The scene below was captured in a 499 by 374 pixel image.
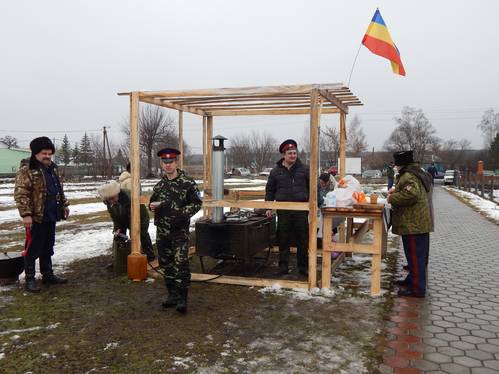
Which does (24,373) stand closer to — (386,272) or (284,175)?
(284,175)

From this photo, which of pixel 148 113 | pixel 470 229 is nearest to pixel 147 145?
pixel 148 113

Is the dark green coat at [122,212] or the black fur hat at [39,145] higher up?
the black fur hat at [39,145]

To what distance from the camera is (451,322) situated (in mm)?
4371

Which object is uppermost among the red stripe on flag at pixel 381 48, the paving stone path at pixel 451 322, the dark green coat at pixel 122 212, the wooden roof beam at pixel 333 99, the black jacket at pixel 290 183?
the red stripe on flag at pixel 381 48

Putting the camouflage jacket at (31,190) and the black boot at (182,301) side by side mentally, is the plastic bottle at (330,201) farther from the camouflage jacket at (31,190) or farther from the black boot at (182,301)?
the camouflage jacket at (31,190)

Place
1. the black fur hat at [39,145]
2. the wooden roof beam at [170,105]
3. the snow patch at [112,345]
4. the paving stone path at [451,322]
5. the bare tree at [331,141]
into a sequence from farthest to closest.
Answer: the bare tree at [331,141]
the wooden roof beam at [170,105]
the black fur hat at [39,145]
the snow patch at [112,345]
the paving stone path at [451,322]

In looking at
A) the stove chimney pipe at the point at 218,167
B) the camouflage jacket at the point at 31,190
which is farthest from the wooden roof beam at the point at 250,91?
the camouflage jacket at the point at 31,190

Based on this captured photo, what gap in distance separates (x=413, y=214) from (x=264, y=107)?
3.16 metres

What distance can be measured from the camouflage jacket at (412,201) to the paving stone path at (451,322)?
847 millimetres

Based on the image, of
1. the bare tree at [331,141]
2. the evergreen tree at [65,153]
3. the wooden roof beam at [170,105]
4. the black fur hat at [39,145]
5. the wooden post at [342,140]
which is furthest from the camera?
the evergreen tree at [65,153]

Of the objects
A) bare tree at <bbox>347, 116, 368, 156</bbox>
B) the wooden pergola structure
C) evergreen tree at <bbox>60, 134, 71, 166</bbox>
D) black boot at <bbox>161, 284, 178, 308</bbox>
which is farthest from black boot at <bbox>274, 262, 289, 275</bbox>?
evergreen tree at <bbox>60, 134, 71, 166</bbox>

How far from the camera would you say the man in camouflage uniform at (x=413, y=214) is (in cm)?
507

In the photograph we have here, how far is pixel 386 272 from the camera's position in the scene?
6.39 m

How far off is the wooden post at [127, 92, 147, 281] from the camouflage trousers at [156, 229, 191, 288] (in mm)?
1249
